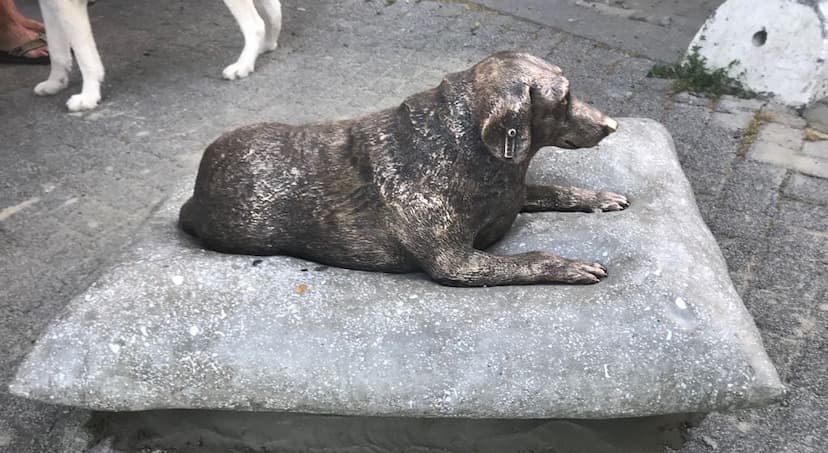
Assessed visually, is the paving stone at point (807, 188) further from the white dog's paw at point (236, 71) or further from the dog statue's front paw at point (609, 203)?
the white dog's paw at point (236, 71)

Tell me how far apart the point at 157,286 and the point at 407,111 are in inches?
37.7

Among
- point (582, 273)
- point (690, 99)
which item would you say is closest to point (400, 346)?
point (582, 273)

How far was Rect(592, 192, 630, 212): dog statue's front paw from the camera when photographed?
8.72ft

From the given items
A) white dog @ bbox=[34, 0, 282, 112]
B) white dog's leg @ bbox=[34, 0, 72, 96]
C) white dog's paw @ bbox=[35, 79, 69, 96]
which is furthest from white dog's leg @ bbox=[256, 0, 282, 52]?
white dog's paw @ bbox=[35, 79, 69, 96]

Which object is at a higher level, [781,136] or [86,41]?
[781,136]

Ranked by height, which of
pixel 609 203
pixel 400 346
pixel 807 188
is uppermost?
Answer: pixel 609 203

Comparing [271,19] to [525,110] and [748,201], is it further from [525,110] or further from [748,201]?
[525,110]

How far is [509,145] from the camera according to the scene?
209 centimetres

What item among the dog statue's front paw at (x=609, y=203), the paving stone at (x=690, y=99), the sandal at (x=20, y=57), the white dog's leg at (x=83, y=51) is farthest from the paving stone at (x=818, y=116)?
the sandal at (x=20, y=57)

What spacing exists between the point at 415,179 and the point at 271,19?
345 centimetres

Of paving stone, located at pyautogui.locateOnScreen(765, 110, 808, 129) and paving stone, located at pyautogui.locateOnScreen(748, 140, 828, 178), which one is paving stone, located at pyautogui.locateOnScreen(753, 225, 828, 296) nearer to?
paving stone, located at pyautogui.locateOnScreen(748, 140, 828, 178)

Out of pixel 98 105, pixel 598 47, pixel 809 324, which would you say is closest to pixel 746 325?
pixel 809 324

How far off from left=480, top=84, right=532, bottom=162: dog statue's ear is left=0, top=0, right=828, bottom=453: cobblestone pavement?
1.16 metres

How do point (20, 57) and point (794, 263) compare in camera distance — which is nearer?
point (794, 263)
